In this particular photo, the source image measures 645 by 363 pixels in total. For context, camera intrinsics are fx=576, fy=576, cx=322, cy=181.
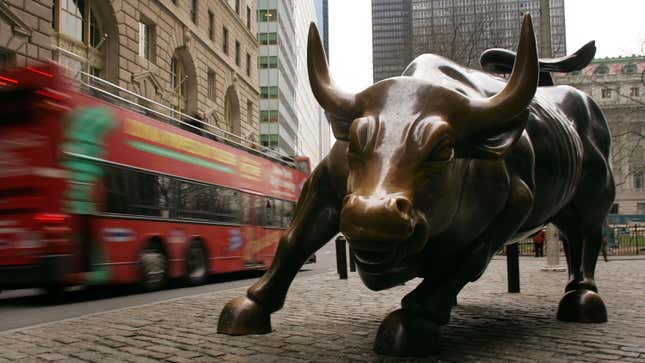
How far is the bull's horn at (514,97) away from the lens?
10.5ft

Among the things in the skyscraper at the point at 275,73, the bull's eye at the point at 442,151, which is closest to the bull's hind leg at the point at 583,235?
the bull's eye at the point at 442,151

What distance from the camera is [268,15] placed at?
2400 inches

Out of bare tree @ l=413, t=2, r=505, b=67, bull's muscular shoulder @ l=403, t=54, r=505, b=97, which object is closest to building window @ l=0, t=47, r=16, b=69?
bull's muscular shoulder @ l=403, t=54, r=505, b=97

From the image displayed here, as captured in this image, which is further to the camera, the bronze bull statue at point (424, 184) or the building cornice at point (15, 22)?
the building cornice at point (15, 22)

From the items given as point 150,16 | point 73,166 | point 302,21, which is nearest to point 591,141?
point 73,166

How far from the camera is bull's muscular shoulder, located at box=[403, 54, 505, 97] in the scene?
413 cm

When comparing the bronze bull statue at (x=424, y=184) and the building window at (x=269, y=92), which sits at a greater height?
the building window at (x=269, y=92)

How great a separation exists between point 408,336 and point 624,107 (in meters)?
54.0

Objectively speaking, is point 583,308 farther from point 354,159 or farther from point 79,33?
point 79,33

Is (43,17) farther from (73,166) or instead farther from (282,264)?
(282,264)

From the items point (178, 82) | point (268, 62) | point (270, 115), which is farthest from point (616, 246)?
point (268, 62)

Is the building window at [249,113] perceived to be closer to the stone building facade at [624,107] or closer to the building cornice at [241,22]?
the building cornice at [241,22]

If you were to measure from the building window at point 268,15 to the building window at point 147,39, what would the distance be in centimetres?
3706

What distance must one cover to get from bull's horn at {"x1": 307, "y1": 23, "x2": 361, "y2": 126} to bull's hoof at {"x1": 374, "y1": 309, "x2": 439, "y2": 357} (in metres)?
1.27
